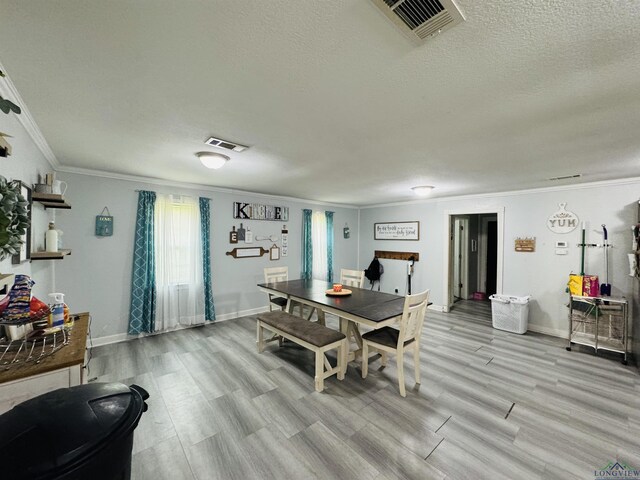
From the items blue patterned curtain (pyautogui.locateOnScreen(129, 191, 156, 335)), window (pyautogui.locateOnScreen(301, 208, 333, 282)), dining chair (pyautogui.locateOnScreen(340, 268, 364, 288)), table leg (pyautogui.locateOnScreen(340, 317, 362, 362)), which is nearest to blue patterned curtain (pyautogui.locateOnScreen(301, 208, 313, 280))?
window (pyautogui.locateOnScreen(301, 208, 333, 282))

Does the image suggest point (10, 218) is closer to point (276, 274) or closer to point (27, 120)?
point (27, 120)

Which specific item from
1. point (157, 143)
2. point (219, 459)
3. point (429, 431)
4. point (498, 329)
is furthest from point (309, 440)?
point (498, 329)

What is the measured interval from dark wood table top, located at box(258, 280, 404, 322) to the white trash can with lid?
2131 millimetres

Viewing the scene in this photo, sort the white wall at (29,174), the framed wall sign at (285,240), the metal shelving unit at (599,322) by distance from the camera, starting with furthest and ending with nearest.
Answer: the framed wall sign at (285,240)
the metal shelving unit at (599,322)
the white wall at (29,174)

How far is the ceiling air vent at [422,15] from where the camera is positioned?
947mm

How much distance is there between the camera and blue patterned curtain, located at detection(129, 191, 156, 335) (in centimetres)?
374

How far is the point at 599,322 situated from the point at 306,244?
4.65m

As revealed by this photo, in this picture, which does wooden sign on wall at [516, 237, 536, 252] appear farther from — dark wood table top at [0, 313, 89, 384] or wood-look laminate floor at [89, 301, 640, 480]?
dark wood table top at [0, 313, 89, 384]

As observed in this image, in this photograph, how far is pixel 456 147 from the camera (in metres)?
2.39

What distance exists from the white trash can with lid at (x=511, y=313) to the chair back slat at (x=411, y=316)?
2421 mm

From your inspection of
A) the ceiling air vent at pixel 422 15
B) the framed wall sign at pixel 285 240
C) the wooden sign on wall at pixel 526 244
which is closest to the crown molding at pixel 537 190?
the wooden sign on wall at pixel 526 244

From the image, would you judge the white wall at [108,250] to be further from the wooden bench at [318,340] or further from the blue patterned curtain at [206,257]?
the wooden bench at [318,340]

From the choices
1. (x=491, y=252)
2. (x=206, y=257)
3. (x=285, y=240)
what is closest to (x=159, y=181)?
(x=206, y=257)

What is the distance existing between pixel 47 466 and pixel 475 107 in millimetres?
2401
